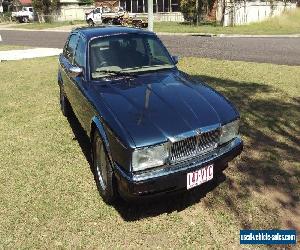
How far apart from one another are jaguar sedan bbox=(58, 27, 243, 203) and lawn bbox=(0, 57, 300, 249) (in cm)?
45

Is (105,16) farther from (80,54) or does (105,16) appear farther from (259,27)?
(80,54)

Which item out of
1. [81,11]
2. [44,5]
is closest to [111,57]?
[44,5]

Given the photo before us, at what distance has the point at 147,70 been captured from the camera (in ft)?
16.4

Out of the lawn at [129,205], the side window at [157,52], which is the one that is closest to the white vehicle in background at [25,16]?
the lawn at [129,205]

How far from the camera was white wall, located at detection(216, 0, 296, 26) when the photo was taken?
1185 inches

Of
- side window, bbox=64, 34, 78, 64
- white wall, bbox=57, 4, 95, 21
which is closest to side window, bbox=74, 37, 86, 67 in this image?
side window, bbox=64, 34, 78, 64

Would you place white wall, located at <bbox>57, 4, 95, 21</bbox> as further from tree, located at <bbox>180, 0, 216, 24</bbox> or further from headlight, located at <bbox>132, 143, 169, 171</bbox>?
headlight, located at <bbox>132, 143, 169, 171</bbox>

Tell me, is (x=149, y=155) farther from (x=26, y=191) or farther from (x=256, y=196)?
(x=26, y=191)

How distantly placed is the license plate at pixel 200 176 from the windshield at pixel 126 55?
184 centimetres

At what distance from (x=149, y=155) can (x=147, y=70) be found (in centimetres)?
181

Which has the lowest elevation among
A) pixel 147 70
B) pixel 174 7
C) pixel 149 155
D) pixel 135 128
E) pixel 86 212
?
pixel 86 212

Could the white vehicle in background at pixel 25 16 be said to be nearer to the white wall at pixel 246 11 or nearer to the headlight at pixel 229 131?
the white wall at pixel 246 11

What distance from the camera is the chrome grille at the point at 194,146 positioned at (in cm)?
362

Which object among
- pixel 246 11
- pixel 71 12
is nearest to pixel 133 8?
pixel 71 12
